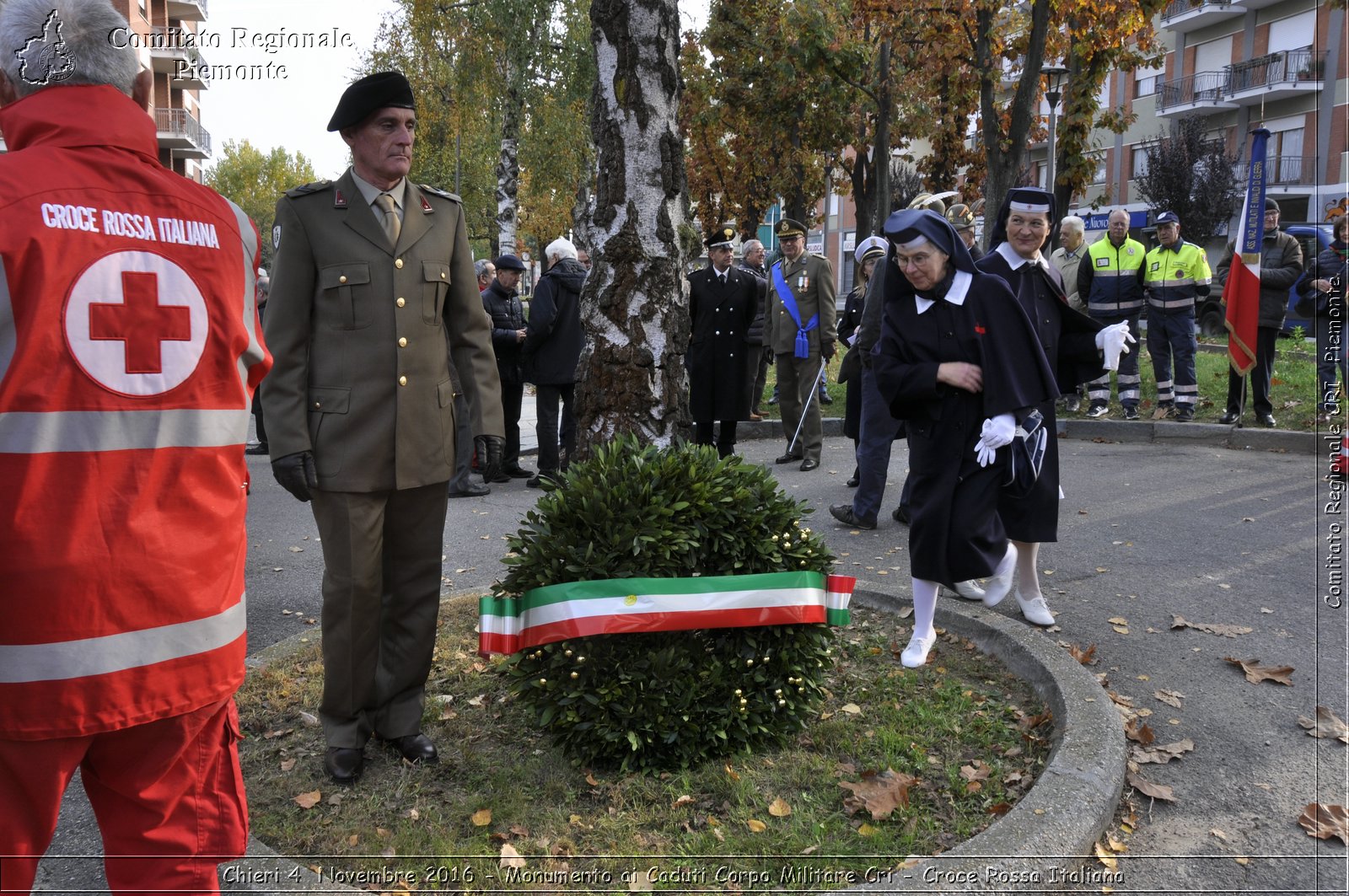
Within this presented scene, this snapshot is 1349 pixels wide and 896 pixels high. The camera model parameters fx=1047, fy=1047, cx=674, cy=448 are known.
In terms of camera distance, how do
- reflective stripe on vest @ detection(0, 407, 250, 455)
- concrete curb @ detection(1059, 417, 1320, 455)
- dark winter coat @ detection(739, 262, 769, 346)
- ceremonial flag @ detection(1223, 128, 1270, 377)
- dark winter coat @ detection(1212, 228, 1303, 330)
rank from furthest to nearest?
dark winter coat @ detection(739, 262, 769, 346) → dark winter coat @ detection(1212, 228, 1303, 330) → concrete curb @ detection(1059, 417, 1320, 455) → ceremonial flag @ detection(1223, 128, 1270, 377) → reflective stripe on vest @ detection(0, 407, 250, 455)

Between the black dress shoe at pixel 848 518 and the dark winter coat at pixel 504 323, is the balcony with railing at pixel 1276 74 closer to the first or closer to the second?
the dark winter coat at pixel 504 323

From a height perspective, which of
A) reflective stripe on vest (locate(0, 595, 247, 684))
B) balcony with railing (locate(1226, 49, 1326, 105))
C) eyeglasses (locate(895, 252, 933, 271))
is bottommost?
reflective stripe on vest (locate(0, 595, 247, 684))

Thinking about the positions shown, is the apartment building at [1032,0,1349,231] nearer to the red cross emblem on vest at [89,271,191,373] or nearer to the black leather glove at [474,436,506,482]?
the black leather glove at [474,436,506,482]

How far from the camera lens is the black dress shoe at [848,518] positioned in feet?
25.8

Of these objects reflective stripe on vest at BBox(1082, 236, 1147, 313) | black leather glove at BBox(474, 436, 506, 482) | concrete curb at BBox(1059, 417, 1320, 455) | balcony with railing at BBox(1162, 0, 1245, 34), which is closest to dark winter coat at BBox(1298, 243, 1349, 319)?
concrete curb at BBox(1059, 417, 1320, 455)

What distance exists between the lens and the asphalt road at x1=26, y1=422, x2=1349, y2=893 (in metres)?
3.34

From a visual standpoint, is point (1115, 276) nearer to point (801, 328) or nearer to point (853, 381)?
point (801, 328)

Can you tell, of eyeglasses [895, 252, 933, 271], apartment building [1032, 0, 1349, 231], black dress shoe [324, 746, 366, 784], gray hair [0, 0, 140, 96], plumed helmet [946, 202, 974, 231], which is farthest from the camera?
apartment building [1032, 0, 1349, 231]

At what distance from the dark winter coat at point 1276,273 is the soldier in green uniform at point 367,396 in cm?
1014

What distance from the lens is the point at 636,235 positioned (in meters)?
5.07

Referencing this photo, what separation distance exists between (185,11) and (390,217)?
216 feet

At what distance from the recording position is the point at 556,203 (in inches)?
1553

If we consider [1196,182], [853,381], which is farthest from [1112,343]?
[1196,182]

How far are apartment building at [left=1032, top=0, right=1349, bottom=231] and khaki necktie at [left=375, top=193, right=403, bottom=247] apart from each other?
3419 cm
